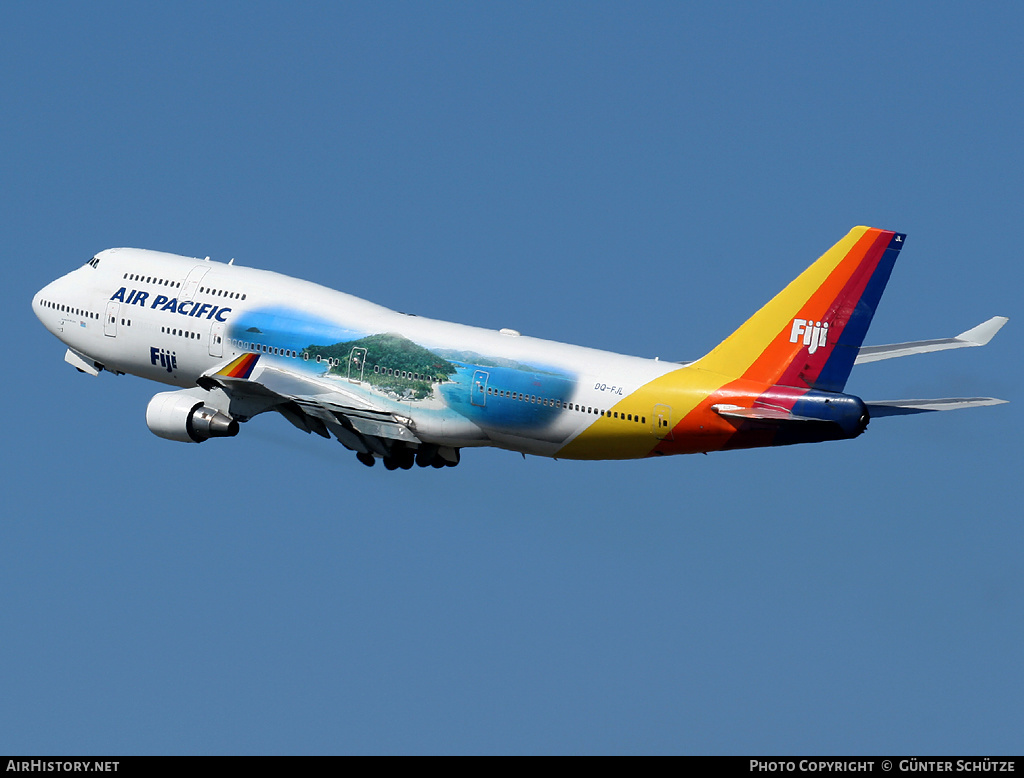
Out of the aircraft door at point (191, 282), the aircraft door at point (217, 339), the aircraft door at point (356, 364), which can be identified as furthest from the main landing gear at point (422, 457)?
the aircraft door at point (191, 282)

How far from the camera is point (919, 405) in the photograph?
54500mm

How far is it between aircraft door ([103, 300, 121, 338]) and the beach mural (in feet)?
16.8

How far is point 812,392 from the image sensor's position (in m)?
57.6

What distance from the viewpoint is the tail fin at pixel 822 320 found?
5691cm

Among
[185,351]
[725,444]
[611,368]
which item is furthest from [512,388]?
[185,351]

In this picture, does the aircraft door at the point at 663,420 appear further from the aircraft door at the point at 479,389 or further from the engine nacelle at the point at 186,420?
the engine nacelle at the point at 186,420

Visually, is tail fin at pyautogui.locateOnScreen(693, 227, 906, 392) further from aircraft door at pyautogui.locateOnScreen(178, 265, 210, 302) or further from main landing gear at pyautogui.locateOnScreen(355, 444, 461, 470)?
aircraft door at pyautogui.locateOnScreen(178, 265, 210, 302)

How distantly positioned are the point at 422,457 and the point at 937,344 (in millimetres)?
16758

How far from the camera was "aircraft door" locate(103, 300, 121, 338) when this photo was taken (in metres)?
68.6

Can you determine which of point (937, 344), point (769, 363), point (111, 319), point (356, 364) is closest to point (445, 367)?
point (356, 364)

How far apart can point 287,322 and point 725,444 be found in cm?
1527

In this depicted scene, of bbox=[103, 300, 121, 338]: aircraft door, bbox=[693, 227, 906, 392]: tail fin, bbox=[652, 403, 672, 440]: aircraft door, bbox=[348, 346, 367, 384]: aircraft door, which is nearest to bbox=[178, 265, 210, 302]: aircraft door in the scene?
bbox=[103, 300, 121, 338]: aircraft door

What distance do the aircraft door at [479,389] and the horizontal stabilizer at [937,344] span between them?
36.6ft
